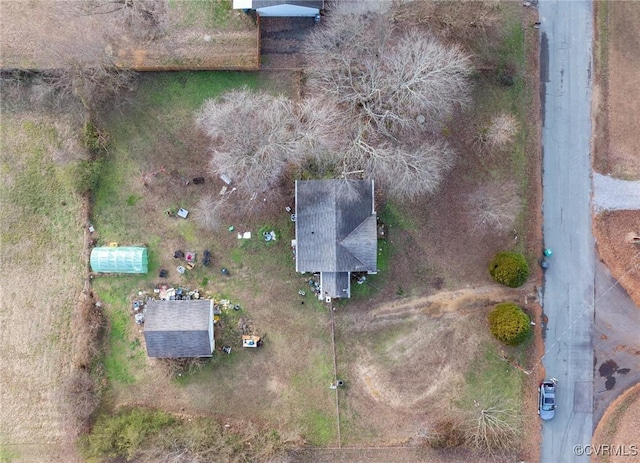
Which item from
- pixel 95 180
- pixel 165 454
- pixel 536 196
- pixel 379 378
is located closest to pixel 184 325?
pixel 165 454

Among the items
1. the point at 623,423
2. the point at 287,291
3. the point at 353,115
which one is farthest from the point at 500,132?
the point at 623,423

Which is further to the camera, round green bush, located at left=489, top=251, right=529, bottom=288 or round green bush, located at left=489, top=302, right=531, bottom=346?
round green bush, located at left=489, top=251, right=529, bottom=288

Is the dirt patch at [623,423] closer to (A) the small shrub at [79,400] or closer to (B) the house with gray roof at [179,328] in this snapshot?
(B) the house with gray roof at [179,328]

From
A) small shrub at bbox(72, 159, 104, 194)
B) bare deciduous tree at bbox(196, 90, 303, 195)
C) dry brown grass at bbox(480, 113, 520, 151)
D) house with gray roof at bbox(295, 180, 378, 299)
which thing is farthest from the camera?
dry brown grass at bbox(480, 113, 520, 151)

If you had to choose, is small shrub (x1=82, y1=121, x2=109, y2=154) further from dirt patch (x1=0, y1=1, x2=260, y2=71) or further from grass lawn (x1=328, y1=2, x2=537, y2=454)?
grass lawn (x1=328, y1=2, x2=537, y2=454)

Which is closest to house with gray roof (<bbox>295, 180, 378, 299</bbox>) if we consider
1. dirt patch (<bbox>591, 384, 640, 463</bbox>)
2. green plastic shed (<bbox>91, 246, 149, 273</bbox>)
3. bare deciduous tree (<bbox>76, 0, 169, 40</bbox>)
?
green plastic shed (<bbox>91, 246, 149, 273</bbox>)

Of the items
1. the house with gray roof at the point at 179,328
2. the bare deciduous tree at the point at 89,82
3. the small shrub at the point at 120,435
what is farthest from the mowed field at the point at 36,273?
the house with gray roof at the point at 179,328
